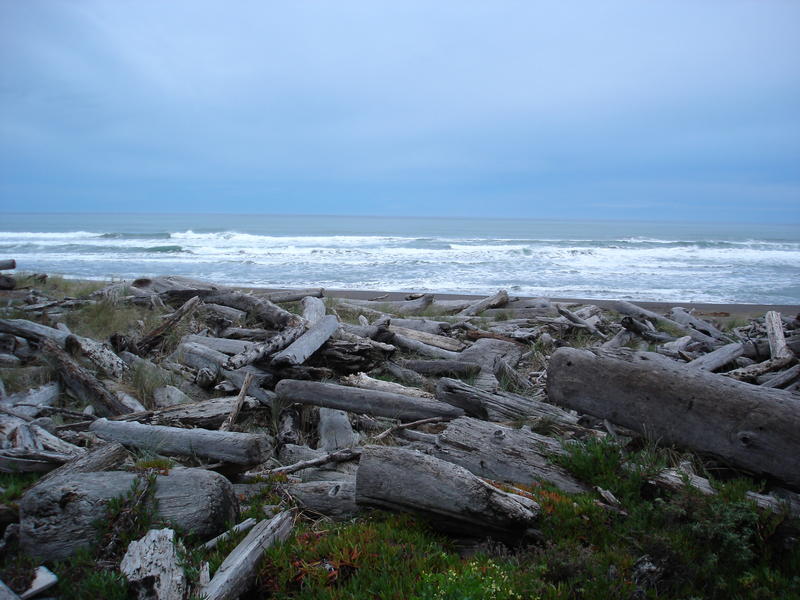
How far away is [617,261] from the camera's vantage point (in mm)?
34000

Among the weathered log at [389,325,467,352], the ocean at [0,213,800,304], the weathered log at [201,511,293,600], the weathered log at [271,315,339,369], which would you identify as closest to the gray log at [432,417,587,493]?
the weathered log at [201,511,293,600]

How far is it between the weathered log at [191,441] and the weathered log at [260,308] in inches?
123

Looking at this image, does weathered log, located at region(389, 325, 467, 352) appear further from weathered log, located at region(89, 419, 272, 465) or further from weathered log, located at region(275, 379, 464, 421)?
weathered log, located at region(89, 419, 272, 465)

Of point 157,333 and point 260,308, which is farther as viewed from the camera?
point 260,308

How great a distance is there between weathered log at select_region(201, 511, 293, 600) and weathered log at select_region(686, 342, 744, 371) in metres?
5.58

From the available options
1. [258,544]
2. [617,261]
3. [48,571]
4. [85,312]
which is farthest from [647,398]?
[617,261]

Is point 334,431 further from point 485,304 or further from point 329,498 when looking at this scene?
point 485,304

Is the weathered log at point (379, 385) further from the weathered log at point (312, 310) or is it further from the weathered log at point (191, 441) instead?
the weathered log at point (191, 441)

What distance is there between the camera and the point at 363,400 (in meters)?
5.56

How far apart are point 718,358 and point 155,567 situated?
7030 millimetres

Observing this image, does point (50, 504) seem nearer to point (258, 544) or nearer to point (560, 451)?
point (258, 544)

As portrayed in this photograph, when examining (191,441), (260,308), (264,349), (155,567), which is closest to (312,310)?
(260,308)

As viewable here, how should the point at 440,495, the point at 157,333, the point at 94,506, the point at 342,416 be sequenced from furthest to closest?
1. the point at 157,333
2. the point at 342,416
3. the point at 440,495
4. the point at 94,506

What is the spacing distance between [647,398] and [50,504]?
4.29m
